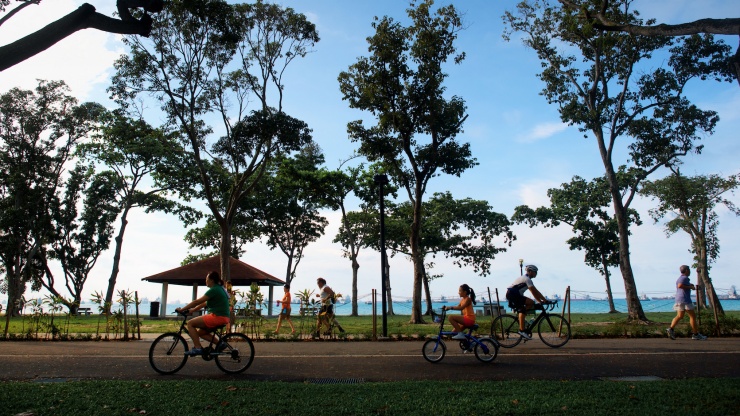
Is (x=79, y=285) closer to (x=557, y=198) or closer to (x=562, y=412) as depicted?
(x=557, y=198)

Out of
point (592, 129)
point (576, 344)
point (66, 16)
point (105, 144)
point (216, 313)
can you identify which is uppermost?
point (105, 144)

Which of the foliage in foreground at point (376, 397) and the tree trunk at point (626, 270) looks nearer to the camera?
the foliage in foreground at point (376, 397)

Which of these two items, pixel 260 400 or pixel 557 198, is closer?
pixel 260 400

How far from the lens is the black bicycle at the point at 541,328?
1038 cm

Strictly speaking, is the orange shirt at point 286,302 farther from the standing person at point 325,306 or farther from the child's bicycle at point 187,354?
the child's bicycle at point 187,354

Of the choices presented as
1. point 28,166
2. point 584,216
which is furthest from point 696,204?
point 28,166

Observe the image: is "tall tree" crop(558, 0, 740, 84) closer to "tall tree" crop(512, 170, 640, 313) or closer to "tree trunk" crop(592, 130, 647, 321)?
"tree trunk" crop(592, 130, 647, 321)

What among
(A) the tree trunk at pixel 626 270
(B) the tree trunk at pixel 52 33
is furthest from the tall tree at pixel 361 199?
(B) the tree trunk at pixel 52 33

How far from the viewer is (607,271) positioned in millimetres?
43312

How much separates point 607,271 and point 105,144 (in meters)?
40.5

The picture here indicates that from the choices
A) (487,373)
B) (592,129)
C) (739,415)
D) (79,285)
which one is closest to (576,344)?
(487,373)

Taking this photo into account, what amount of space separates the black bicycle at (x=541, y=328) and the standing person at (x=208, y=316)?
554 centimetres

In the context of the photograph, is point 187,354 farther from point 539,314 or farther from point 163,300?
point 163,300

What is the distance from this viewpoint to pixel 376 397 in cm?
575
